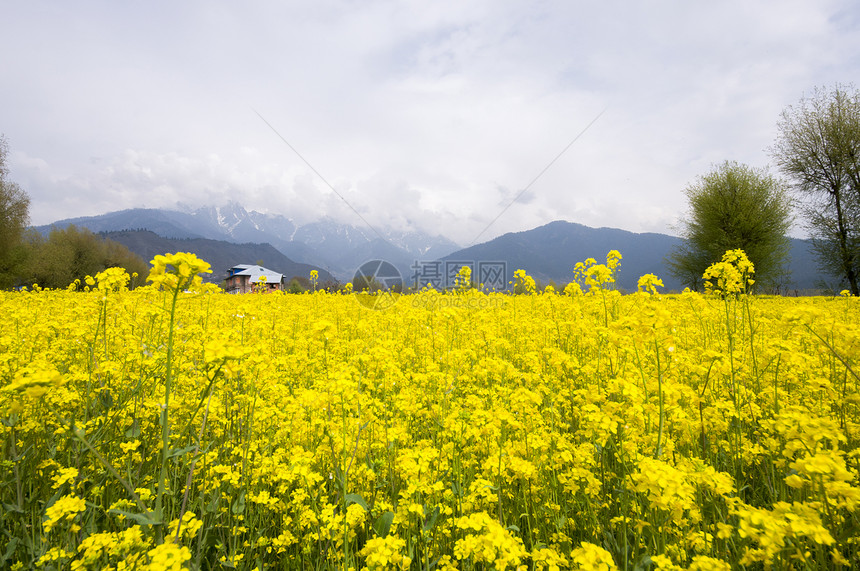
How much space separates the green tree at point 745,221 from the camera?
26.0 metres

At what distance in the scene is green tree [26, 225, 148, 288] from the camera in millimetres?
35750

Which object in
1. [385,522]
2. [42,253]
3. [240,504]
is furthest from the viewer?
[42,253]

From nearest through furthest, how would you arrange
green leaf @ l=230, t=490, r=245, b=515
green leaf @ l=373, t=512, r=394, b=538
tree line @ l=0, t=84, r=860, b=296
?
green leaf @ l=373, t=512, r=394, b=538 → green leaf @ l=230, t=490, r=245, b=515 → tree line @ l=0, t=84, r=860, b=296

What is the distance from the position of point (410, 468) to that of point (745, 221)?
34.4 m

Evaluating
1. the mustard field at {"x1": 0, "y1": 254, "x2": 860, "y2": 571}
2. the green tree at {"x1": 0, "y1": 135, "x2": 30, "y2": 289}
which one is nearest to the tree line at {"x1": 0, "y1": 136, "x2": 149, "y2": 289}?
the green tree at {"x1": 0, "y1": 135, "x2": 30, "y2": 289}

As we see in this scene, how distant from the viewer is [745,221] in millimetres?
26109

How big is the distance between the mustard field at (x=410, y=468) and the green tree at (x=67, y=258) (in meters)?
41.3

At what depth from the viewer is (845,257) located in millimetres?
21766

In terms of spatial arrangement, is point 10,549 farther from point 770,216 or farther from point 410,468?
point 770,216

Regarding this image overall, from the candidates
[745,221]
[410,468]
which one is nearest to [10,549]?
[410,468]

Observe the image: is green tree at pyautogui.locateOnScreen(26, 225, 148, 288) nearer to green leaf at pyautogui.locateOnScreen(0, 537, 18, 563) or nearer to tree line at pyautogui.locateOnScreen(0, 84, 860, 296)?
tree line at pyautogui.locateOnScreen(0, 84, 860, 296)

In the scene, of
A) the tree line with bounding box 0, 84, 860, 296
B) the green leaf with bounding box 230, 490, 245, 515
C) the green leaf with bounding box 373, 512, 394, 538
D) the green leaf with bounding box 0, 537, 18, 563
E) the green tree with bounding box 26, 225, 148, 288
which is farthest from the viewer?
the green tree with bounding box 26, 225, 148, 288

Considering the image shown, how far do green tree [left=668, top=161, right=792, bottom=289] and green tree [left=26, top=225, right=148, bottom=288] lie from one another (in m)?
52.4

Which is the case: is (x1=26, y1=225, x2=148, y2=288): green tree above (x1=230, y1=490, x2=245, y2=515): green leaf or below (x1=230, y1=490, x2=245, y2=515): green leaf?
above
